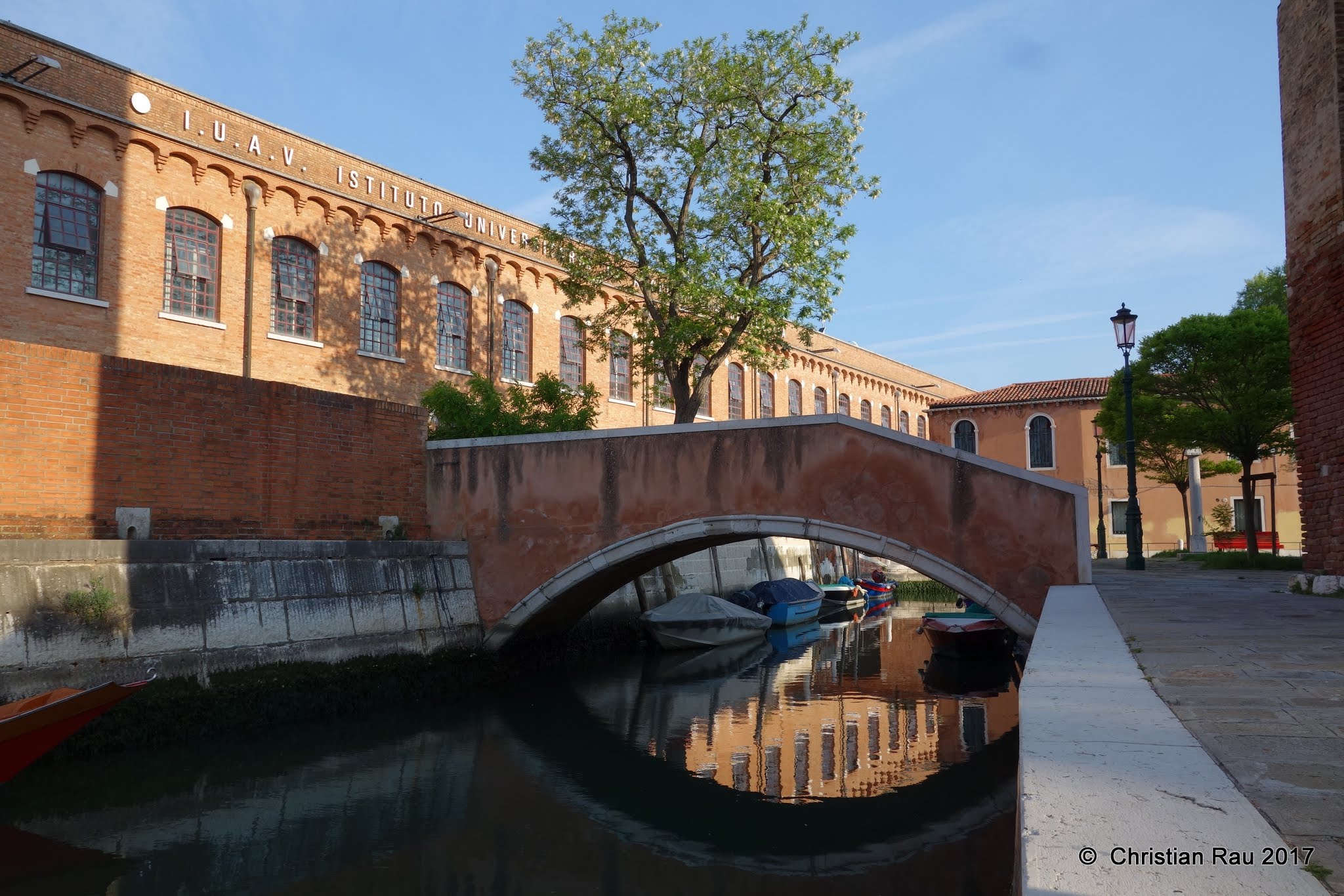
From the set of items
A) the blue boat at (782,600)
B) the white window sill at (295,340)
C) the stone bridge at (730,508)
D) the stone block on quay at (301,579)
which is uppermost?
the white window sill at (295,340)

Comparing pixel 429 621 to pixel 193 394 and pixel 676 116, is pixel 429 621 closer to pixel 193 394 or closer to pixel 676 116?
pixel 193 394

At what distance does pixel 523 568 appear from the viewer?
15.0m

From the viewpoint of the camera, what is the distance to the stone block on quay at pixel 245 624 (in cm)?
1147

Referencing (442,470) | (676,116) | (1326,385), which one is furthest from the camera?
(676,116)

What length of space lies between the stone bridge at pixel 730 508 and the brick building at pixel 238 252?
15.3 feet

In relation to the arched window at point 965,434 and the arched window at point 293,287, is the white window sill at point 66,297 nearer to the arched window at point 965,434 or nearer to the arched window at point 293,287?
the arched window at point 293,287

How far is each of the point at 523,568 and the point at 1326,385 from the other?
1065 centimetres

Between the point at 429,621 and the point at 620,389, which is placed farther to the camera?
the point at 620,389

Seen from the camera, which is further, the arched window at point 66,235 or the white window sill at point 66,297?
the arched window at point 66,235

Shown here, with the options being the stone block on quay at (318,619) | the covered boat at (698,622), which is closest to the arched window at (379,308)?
the covered boat at (698,622)

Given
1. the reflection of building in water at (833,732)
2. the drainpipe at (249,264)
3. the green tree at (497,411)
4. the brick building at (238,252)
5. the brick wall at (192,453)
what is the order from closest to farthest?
the reflection of building in water at (833,732)
the brick wall at (192,453)
the brick building at (238,252)
the green tree at (497,411)
the drainpipe at (249,264)

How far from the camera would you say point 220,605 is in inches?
458

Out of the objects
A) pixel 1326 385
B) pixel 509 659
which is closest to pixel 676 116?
pixel 509 659

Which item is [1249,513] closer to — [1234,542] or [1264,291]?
[1234,542]
